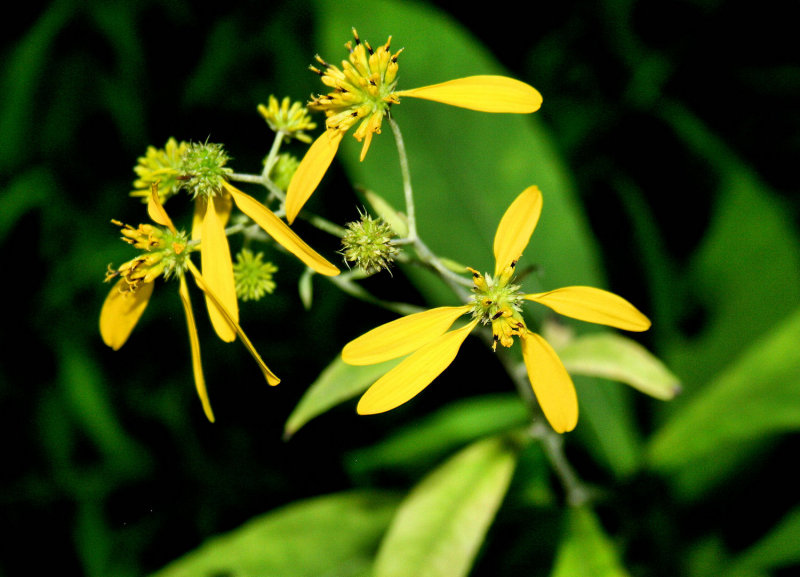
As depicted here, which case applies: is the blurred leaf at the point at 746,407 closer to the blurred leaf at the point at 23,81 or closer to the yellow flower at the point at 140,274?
the yellow flower at the point at 140,274

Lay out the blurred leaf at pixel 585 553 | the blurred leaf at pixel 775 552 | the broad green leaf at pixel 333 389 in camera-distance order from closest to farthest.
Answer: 1. the broad green leaf at pixel 333 389
2. the blurred leaf at pixel 585 553
3. the blurred leaf at pixel 775 552

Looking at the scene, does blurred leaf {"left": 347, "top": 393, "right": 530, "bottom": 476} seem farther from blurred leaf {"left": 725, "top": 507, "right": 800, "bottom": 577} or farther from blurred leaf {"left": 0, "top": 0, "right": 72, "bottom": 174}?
blurred leaf {"left": 0, "top": 0, "right": 72, "bottom": 174}

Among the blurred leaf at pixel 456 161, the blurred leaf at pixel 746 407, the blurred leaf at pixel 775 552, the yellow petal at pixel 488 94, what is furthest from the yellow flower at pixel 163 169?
the blurred leaf at pixel 775 552

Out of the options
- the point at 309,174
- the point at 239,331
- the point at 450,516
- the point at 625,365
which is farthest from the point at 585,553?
the point at 309,174

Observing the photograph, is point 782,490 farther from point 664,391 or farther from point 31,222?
point 31,222

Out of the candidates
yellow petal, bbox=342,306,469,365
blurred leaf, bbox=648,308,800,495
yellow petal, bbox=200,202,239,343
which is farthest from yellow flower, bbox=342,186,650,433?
blurred leaf, bbox=648,308,800,495
